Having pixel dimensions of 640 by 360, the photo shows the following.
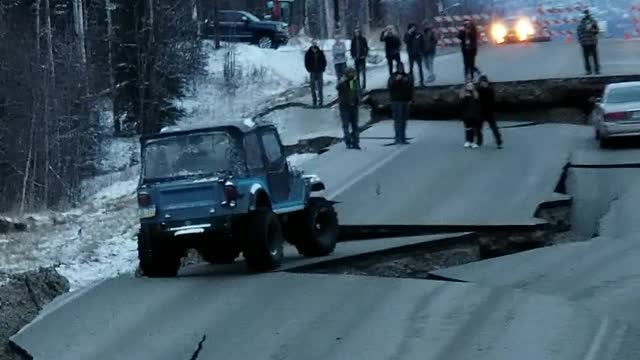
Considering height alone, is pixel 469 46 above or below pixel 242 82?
above

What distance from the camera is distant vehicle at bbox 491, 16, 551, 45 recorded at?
58812mm

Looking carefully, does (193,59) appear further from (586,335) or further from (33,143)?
(586,335)

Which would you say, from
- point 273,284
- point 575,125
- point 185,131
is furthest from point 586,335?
point 575,125

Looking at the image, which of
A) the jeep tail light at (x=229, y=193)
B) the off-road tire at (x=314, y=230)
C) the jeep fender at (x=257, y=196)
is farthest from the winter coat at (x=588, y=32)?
the jeep tail light at (x=229, y=193)

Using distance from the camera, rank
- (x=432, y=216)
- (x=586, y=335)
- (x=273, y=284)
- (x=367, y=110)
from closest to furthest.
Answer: (x=586, y=335) < (x=273, y=284) < (x=432, y=216) < (x=367, y=110)

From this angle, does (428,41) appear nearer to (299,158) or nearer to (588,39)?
(588,39)

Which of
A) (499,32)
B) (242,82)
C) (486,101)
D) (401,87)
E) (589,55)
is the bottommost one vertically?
(242,82)

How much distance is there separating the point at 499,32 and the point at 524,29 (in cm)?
127

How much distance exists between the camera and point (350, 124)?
3036 cm

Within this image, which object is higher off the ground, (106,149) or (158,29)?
(158,29)

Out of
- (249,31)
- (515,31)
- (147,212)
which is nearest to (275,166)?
(147,212)

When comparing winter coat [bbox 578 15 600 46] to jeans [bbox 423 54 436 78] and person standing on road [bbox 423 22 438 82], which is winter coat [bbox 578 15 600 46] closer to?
person standing on road [bbox 423 22 438 82]

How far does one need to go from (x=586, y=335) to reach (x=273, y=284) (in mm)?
4742

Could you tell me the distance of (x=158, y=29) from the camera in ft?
149
